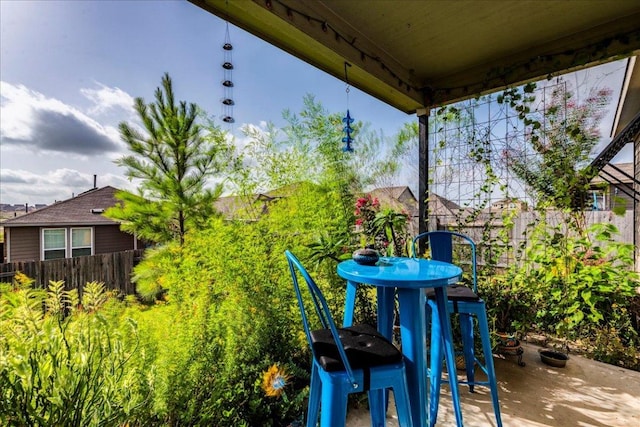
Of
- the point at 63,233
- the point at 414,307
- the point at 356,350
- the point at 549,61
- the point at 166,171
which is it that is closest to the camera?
the point at 356,350

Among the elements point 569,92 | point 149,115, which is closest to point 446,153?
point 569,92

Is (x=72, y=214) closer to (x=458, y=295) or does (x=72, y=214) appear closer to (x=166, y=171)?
(x=166, y=171)

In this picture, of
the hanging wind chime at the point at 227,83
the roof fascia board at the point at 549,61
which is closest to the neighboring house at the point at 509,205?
the roof fascia board at the point at 549,61

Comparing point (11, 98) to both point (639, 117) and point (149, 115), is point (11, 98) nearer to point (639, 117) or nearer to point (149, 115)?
point (149, 115)

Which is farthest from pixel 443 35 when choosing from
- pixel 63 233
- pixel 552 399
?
pixel 63 233

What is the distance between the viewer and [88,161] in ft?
10.7

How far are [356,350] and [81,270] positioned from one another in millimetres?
5247

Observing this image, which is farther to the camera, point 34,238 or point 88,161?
point 34,238

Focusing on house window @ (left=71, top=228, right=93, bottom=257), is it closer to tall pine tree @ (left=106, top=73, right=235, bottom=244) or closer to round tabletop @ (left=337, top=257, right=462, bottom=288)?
tall pine tree @ (left=106, top=73, right=235, bottom=244)

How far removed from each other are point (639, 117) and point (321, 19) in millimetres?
3980

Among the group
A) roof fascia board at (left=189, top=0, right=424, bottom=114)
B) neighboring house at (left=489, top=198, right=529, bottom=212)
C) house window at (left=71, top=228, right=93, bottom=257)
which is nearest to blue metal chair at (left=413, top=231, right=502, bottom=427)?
neighboring house at (left=489, top=198, right=529, bottom=212)

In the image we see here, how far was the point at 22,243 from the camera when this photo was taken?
7828 millimetres

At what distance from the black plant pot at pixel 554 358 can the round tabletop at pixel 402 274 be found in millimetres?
1705

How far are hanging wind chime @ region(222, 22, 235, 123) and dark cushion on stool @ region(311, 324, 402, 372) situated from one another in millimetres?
1745
